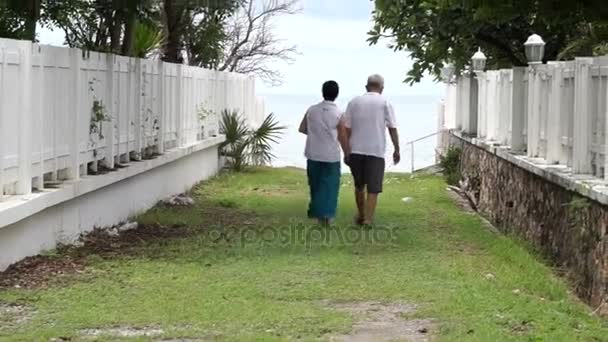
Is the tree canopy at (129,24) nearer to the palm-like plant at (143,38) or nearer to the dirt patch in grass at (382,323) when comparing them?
the palm-like plant at (143,38)

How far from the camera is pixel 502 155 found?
43.0 feet

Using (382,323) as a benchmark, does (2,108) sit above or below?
above

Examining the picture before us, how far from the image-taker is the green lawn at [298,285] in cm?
673

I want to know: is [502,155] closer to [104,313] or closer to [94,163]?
[94,163]

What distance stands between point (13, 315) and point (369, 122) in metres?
5.58

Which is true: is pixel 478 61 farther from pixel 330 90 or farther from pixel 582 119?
pixel 582 119

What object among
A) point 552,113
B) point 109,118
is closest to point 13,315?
point 109,118

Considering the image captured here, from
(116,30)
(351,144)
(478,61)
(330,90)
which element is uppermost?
(116,30)

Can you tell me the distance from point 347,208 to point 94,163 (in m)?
4.62

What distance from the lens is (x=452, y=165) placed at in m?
20.0

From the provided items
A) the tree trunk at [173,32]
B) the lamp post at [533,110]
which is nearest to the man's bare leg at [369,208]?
the lamp post at [533,110]

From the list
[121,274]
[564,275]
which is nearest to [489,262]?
[564,275]

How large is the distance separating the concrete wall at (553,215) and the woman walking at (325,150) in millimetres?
2150

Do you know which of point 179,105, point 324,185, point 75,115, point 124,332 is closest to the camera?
point 124,332
